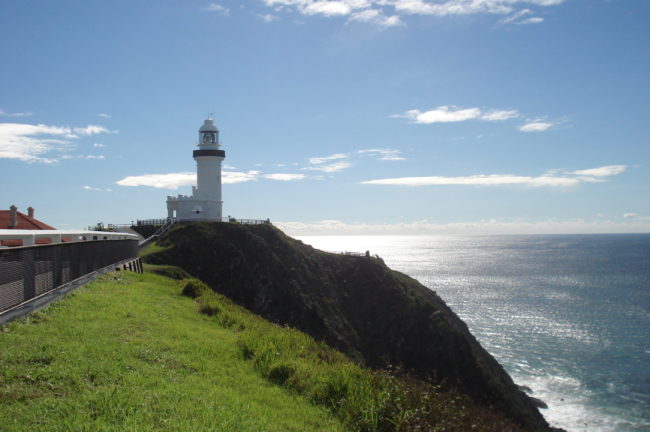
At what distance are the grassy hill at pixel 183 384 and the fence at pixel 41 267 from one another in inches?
27.9

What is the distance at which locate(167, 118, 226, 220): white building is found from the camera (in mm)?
56750

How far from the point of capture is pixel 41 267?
415 inches

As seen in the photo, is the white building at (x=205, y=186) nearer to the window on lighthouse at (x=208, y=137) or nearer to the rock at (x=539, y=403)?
the window on lighthouse at (x=208, y=137)

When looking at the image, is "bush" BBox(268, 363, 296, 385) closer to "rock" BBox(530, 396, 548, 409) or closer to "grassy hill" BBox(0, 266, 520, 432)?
"grassy hill" BBox(0, 266, 520, 432)

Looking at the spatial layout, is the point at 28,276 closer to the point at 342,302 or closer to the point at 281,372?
the point at 281,372

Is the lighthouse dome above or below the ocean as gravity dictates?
above

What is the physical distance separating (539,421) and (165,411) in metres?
36.0

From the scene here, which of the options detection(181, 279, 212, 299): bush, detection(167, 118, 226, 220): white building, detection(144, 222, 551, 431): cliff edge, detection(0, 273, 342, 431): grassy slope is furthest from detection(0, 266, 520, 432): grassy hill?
detection(167, 118, 226, 220): white building

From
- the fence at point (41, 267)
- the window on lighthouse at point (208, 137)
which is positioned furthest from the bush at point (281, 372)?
the window on lighthouse at point (208, 137)

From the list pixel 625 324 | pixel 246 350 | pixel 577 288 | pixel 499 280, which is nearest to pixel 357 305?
pixel 625 324

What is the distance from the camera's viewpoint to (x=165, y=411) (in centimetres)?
547

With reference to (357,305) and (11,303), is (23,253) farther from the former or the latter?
(357,305)

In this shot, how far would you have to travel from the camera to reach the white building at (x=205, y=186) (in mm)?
56750

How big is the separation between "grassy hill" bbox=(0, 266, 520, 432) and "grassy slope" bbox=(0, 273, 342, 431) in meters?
0.02
